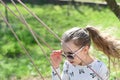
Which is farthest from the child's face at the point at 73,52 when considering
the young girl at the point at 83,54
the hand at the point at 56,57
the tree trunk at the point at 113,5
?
the tree trunk at the point at 113,5

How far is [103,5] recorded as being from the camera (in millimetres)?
8109

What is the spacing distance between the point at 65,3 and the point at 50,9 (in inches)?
25.7

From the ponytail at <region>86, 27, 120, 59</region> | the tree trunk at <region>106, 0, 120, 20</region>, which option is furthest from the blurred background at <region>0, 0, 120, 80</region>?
the ponytail at <region>86, 27, 120, 59</region>

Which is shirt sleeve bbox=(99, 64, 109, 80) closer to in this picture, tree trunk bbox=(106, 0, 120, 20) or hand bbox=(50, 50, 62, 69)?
hand bbox=(50, 50, 62, 69)

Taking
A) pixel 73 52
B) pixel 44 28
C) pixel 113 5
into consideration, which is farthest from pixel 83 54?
pixel 44 28

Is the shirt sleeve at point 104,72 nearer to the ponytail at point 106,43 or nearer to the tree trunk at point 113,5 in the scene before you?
the ponytail at point 106,43

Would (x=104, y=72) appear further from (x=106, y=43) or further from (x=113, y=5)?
(x=113, y=5)

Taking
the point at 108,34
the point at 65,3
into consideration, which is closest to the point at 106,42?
the point at 108,34

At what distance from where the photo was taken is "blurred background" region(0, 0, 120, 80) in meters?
4.54

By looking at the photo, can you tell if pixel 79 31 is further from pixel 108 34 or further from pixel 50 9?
pixel 50 9

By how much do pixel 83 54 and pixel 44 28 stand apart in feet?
14.0

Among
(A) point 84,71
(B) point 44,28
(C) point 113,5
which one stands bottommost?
(B) point 44,28

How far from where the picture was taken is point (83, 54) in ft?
7.20

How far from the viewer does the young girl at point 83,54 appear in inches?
85.4
